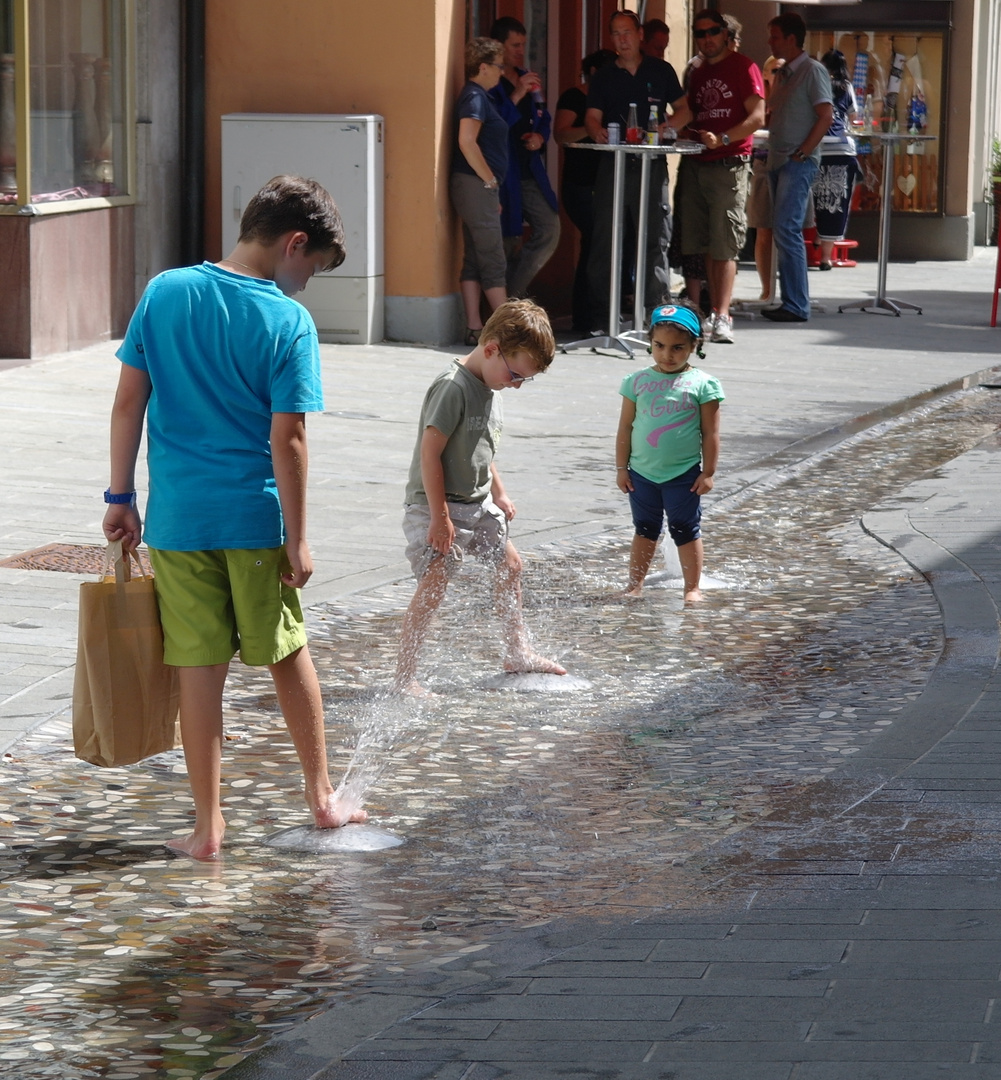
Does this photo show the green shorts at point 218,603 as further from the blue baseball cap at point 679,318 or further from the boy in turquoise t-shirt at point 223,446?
the blue baseball cap at point 679,318

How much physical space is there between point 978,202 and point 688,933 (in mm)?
21209

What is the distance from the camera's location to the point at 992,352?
1449 cm

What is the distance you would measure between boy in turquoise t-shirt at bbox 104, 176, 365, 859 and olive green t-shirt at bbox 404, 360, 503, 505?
1.25 m

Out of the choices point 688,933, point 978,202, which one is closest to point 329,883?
point 688,933

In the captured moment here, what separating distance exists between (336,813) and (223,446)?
969 millimetres

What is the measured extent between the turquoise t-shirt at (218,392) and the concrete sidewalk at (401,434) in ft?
4.24

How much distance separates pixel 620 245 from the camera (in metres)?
13.8

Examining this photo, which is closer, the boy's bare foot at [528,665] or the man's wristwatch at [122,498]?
the man's wristwatch at [122,498]

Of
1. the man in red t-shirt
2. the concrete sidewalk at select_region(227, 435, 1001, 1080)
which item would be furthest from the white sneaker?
the concrete sidewalk at select_region(227, 435, 1001, 1080)

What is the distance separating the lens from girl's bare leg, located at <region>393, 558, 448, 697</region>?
595cm

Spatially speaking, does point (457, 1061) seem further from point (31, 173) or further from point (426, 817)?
point (31, 173)

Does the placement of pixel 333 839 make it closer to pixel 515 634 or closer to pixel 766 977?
pixel 766 977

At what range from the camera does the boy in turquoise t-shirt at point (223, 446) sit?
14.0 ft

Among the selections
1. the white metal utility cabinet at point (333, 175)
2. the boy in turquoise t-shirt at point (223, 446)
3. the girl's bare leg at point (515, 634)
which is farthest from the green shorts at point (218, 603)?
the white metal utility cabinet at point (333, 175)
